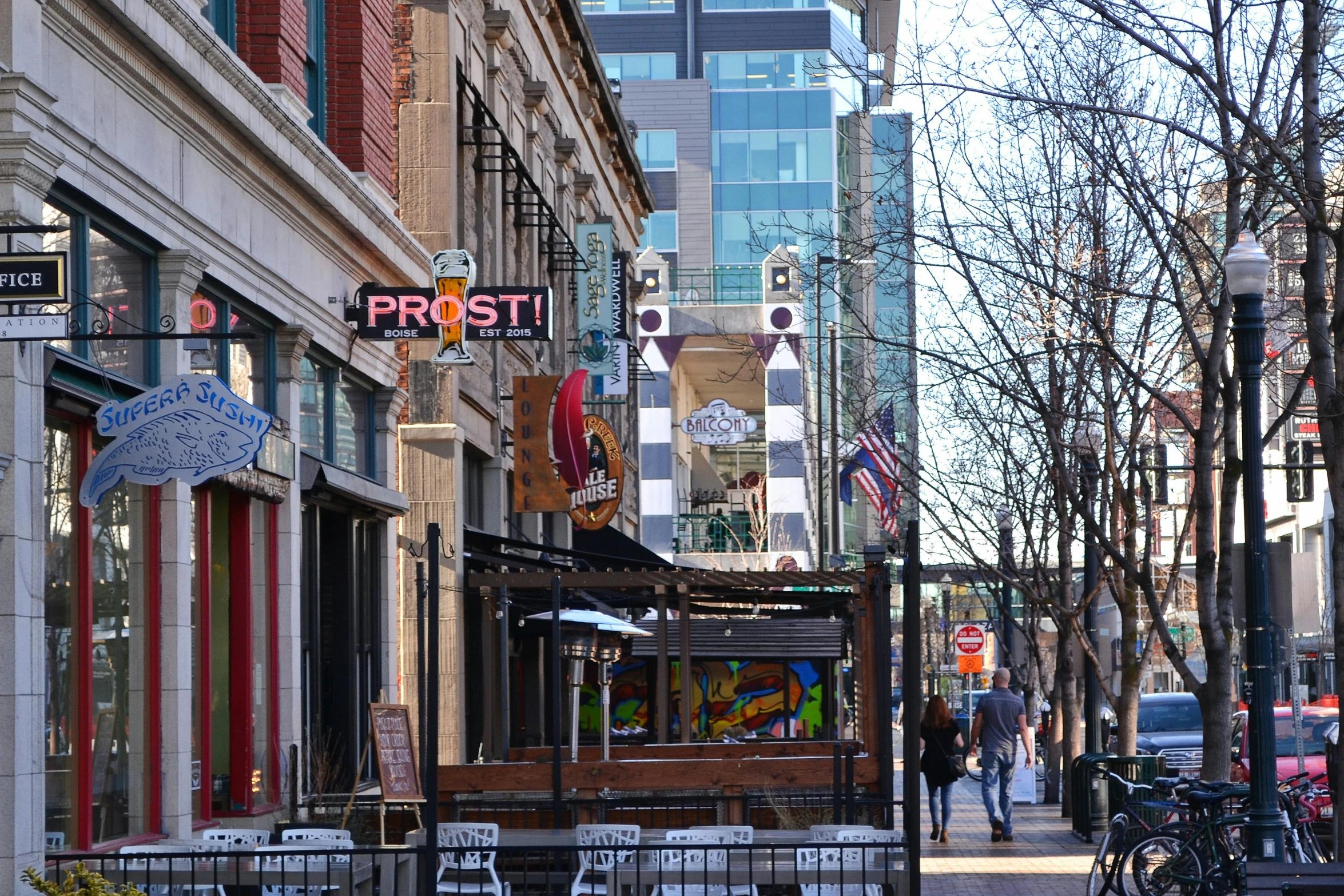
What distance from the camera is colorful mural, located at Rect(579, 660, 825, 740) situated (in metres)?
35.7

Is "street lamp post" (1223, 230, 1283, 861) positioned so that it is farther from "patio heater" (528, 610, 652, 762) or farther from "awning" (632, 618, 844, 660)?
"awning" (632, 618, 844, 660)

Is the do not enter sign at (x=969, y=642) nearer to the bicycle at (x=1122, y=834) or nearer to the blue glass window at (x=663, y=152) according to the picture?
the bicycle at (x=1122, y=834)

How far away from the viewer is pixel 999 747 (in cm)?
2105

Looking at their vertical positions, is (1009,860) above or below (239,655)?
below

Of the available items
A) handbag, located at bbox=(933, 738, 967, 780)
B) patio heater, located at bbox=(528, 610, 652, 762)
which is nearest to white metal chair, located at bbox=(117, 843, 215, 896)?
patio heater, located at bbox=(528, 610, 652, 762)

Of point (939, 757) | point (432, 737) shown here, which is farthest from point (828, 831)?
point (939, 757)

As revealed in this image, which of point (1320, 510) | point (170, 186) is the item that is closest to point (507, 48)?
point (170, 186)

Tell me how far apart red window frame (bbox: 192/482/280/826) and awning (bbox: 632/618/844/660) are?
15.9 metres

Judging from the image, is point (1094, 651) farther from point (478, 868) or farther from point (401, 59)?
point (478, 868)

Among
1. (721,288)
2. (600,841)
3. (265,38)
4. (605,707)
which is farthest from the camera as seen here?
(721,288)

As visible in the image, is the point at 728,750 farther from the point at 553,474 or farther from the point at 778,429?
the point at 778,429

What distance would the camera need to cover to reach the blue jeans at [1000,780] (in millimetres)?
20688

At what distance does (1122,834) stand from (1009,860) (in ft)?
15.4

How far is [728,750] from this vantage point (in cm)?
2098
